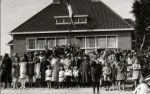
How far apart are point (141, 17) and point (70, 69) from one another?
26567 millimetres

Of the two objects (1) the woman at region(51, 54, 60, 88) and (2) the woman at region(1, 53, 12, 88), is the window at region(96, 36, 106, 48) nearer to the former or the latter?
(1) the woman at region(51, 54, 60, 88)

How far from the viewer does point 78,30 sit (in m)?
35.8

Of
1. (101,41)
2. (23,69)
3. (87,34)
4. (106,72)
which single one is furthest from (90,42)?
(106,72)

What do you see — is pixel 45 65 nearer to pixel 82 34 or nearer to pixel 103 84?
pixel 103 84

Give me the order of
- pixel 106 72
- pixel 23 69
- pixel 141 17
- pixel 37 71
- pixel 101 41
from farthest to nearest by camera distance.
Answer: pixel 141 17 → pixel 101 41 → pixel 23 69 → pixel 37 71 → pixel 106 72

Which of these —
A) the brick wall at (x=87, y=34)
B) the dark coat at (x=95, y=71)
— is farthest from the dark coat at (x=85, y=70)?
the brick wall at (x=87, y=34)

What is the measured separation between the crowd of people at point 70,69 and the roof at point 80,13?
1362cm

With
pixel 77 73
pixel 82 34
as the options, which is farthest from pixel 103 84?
pixel 82 34

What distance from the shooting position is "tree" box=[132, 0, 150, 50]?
44747mm

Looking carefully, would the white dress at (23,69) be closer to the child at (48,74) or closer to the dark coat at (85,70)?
the child at (48,74)

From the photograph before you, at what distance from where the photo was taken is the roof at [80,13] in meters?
36.0

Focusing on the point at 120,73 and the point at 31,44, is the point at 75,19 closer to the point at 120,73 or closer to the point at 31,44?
the point at 31,44

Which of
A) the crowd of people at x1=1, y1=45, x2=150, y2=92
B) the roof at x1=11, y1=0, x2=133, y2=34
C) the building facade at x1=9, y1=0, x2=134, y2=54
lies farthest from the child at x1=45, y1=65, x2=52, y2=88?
the roof at x1=11, y1=0, x2=133, y2=34

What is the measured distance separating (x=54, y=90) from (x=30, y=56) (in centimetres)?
365
